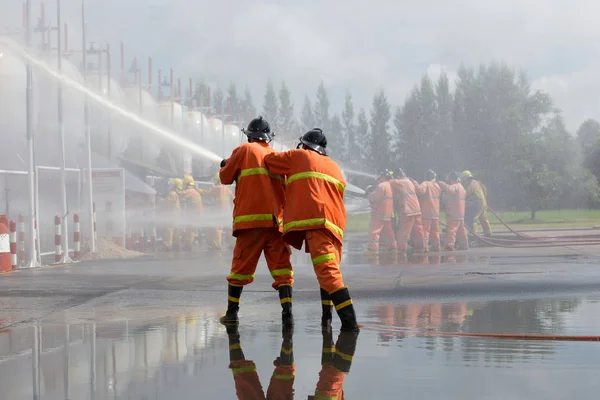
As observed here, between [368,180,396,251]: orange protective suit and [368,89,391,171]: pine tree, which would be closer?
[368,180,396,251]: orange protective suit

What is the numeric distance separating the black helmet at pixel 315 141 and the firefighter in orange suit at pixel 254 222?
0.42m

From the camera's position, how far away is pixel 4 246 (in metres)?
13.0

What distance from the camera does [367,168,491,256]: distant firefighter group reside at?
18.4 m

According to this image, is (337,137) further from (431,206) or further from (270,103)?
(431,206)

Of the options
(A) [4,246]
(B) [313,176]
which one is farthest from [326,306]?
(A) [4,246]

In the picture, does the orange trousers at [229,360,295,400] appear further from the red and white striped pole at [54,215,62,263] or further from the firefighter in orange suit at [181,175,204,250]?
the firefighter in orange suit at [181,175,204,250]

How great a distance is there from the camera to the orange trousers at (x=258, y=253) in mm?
6934

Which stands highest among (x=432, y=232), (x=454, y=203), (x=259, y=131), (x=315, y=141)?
(x=259, y=131)

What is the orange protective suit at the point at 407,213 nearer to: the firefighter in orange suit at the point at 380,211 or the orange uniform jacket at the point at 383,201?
the firefighter in orange suit at the point at 380,211

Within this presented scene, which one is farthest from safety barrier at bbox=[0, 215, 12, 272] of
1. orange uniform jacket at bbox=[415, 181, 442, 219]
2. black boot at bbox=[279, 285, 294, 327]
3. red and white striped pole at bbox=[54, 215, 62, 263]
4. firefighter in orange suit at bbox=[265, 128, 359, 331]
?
orange uniform jacket at bbox=[415, 181, 442, 219]

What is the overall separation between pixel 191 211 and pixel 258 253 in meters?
14.4

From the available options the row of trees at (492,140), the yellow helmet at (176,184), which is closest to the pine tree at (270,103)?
the row of trees at (492,140)

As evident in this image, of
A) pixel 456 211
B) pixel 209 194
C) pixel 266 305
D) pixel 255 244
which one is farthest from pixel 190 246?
pixel 255 244

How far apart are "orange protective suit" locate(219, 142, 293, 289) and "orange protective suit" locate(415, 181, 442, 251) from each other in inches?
491
